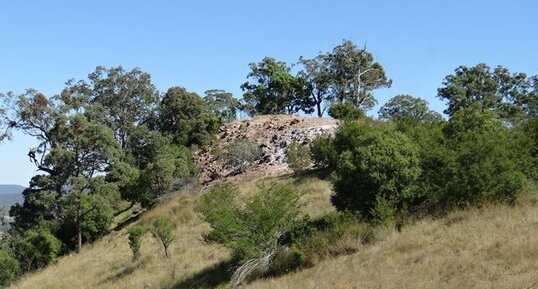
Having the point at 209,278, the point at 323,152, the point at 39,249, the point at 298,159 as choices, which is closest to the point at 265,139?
the point at 298,159

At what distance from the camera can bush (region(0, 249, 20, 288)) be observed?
31.2 meters

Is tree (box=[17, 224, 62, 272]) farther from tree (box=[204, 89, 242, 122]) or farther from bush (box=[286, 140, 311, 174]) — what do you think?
tree (box=[204, 89, 242, 122])

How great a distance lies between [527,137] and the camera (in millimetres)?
19062

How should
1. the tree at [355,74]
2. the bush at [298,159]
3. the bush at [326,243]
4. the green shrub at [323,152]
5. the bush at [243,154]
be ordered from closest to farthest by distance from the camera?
the bush at [326,243], the green shrub at [323,152], the bush at [298,159], the bush at [243,154], the tree at [355,74]

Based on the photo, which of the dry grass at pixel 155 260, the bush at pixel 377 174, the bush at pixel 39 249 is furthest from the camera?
the bush at pixel 39 249

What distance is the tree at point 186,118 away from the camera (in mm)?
49531

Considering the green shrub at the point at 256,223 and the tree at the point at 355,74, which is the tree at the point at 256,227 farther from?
the tree at the point at 355,74

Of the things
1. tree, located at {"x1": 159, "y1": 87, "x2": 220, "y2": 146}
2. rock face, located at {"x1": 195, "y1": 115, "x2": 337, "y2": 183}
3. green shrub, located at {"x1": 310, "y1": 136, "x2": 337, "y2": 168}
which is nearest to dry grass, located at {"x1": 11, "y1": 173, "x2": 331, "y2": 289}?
green shrub, located at {"x1": 310, "y1": 136, "x2": 337, "y2": 168}

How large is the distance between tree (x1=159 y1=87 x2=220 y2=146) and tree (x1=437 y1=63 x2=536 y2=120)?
25962 mm

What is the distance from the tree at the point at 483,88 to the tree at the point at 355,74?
23.0 ft

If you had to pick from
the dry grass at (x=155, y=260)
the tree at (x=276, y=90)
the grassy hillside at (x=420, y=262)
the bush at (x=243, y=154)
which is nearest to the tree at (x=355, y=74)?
the tree at (x=276, y=90)

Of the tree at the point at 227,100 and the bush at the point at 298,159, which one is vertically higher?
the tree at the point at 227,100

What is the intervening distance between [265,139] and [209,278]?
26827mm

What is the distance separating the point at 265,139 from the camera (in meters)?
44.8
